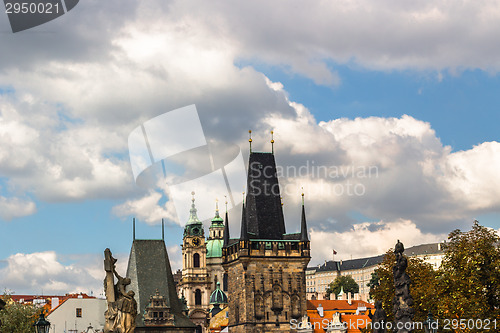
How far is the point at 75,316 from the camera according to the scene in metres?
102

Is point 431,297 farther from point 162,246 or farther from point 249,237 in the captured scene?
point 249,237

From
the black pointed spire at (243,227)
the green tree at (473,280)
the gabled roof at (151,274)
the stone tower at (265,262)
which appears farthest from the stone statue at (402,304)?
the black pointed spire at (243,227)

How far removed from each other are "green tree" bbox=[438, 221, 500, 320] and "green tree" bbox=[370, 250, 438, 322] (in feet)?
17.2

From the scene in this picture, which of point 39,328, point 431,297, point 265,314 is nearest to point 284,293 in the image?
point 265,314

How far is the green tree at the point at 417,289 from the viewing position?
57594 mm

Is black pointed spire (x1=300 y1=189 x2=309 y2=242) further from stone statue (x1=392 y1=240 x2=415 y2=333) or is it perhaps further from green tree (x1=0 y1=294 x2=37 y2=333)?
stone statue (x1=392 y1=240 x2=415 y2=333)

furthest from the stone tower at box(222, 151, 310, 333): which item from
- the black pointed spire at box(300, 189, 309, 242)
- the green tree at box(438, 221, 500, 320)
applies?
the green tree at box(438, 221, 500, 320)

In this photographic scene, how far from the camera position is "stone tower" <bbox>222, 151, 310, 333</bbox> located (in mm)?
102438

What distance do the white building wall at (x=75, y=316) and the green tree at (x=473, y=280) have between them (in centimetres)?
6042

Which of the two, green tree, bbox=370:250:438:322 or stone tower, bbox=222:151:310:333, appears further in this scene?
stone tower, bbox=222:151:310:333

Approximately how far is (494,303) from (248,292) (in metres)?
56.6

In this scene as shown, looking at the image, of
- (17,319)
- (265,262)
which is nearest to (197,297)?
(265,262)

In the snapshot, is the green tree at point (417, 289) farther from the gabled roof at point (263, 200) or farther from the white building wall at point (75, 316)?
the white building wall at point (75, 316)

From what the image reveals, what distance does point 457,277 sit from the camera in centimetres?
4925
